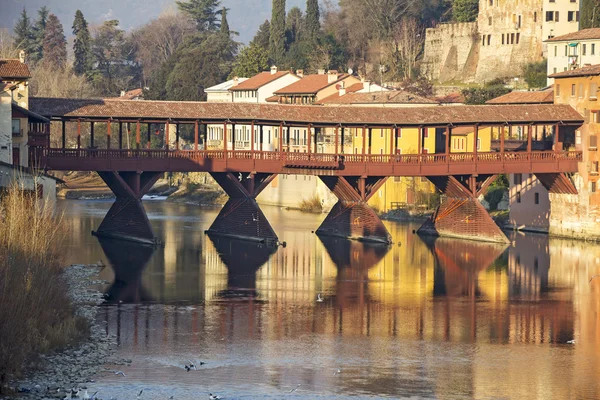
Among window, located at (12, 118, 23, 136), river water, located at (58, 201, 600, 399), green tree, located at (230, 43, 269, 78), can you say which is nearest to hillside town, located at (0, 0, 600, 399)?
window, located at (12, 118, 23, 136)

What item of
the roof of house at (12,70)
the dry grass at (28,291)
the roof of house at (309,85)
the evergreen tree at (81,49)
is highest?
the evergreen tree at (81,49)

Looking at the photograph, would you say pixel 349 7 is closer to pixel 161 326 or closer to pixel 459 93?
pixel 459 93

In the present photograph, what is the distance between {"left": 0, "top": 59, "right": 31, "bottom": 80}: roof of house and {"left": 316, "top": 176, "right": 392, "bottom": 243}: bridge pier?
56.6 ft

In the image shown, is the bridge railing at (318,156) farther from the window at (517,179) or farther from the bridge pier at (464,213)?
the window at (517,179)

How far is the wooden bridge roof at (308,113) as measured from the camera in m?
69.4

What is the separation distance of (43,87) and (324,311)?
78.3m

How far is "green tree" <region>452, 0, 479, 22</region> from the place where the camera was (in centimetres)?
12494

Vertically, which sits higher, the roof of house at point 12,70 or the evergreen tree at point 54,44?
the evergreen tree at point 54,44

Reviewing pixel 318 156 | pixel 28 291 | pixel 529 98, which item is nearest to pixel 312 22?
pixel 529 98

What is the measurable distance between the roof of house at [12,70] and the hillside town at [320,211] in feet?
0.36

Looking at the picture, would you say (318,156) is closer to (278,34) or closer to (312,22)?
(312,22)

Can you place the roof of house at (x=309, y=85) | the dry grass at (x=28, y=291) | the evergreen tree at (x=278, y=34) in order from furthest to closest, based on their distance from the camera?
the evergreen tree at (x=278, y=34) < the roof of house at (x=309, y=85) < the dry grass at (x=28, y=291)

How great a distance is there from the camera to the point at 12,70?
62.5m

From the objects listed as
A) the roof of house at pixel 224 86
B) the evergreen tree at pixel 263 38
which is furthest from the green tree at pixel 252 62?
the evergreen tree at pixel 263 38
